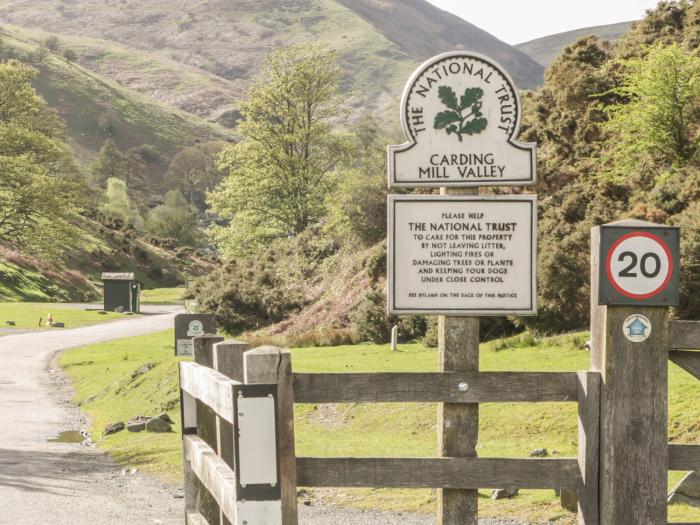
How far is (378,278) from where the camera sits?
3262 cm

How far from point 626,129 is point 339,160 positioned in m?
31.9

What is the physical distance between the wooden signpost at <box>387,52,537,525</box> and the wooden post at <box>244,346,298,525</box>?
1121 mm

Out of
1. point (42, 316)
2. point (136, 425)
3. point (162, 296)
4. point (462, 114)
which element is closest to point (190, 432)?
point (462, 114)

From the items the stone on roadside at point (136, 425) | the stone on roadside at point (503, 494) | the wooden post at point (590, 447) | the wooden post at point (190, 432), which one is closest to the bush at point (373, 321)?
the stone on roadside at point (136, 425)

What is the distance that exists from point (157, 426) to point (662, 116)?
1662 centimetres

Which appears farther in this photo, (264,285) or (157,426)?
(264,285)

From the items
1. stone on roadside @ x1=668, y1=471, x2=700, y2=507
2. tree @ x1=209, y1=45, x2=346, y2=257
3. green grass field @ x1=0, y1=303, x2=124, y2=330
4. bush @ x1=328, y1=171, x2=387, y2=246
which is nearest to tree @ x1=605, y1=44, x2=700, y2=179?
bush @ x1=328, y1=171, x2=387, y2=246

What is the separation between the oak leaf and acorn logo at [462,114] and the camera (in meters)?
6.71

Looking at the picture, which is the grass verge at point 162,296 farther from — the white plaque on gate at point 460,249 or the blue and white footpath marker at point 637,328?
the blue and white footpath marker at point 637,328

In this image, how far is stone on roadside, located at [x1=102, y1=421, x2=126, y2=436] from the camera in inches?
744

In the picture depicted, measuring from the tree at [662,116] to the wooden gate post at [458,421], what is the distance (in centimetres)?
2122

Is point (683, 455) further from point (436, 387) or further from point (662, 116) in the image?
point (662, 116)

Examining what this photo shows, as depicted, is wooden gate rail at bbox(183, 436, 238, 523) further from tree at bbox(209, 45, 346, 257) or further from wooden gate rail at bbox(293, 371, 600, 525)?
tree at bbox(209, 45, 346, 257)

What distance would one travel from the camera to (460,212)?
666 cm
